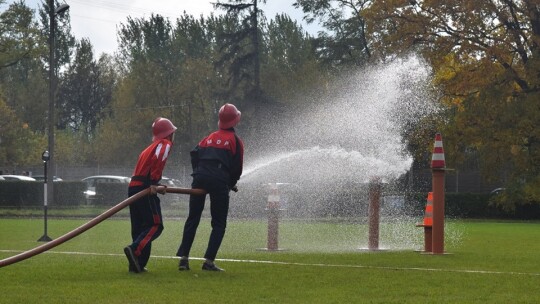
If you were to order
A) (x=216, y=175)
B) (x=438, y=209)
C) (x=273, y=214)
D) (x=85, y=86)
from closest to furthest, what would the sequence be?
(x=216, y=175) → (x=438, y=209) → (x=273, y=214) → (x=85, y=86)

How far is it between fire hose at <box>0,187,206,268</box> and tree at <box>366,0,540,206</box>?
1317 inches

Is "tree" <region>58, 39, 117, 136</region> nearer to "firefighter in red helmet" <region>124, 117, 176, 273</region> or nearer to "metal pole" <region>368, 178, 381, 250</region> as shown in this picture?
"metal pole" <region>368, 178, 381, 250</region>

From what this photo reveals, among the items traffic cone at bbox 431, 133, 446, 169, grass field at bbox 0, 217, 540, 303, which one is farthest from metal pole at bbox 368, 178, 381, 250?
traffic cone at bbox 431, 133, 446, 169

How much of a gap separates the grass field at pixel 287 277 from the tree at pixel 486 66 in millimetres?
26959

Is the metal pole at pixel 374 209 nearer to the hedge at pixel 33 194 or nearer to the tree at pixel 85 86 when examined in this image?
the hedge at pixel 33 194

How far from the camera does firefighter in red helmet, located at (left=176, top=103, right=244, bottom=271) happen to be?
13047mm

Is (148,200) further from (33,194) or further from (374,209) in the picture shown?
(33,194)

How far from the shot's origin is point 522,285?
451 inches

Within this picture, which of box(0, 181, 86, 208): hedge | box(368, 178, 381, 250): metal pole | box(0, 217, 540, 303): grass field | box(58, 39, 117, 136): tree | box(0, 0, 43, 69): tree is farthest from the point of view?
box(58, 39, 117, 136): tree

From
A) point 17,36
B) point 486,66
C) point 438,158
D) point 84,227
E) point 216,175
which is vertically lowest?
point 84,227

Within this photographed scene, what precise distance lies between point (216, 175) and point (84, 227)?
192cm

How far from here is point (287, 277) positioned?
478 inches

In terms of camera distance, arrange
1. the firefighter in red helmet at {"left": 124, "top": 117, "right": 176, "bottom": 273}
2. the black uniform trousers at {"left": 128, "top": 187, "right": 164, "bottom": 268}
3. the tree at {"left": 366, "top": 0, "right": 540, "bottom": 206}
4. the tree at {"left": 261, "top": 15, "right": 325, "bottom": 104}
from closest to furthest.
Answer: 1. the black uniform trousers at {"left": 128, "top": 187, "right": 164, "bottom": 268}
2. the firefighter in red helmet at {"left": 124, "top": 117, "right": 176, "bottom": 273}
3. the tree at {"left": 366, "top": 0, "right": 540, "bottom": 206}
4. the tree at {"left": 261, "top": 15, "right": 325, "bottom": 104}

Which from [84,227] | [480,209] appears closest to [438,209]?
[84,227]
